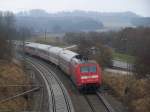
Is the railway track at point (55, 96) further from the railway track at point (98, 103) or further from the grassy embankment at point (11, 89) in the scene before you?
the grassy embankment at point (11, 89)

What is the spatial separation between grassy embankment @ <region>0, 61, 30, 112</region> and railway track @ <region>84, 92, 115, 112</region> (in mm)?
4629

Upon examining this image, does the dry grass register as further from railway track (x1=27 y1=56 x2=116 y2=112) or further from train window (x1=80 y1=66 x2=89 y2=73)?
train window (x1=80 y1=66 x2=89 y2=73)

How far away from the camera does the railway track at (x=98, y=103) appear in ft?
81.3

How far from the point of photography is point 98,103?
1060 inches

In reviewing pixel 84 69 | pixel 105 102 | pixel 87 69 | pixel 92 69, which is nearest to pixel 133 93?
pixel 92 69

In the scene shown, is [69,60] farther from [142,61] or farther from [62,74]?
[142,61]

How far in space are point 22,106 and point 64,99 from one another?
3.35 metres

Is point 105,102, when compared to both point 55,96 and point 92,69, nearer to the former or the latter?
point 92,69

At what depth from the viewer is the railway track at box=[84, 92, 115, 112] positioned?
975 inches

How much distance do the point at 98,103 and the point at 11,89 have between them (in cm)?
762

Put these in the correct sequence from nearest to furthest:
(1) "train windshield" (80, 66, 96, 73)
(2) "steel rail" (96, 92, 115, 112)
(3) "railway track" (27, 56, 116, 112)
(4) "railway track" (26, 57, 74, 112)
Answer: (2) "steel rail" (96, 92, 115, 112)
(3) "railway track" (27, 56, 116, 112)
(4) "railway track" (26, 57, 74, 112)
(1) "train windshield" (80, 66, 96, 73)

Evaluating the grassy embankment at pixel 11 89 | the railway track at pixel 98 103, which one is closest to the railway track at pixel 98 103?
the railway track at pixel 98 103

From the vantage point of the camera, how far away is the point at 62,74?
43.2 m

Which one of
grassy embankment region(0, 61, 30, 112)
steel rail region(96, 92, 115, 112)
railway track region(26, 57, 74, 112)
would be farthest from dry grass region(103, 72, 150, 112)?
grassy embankment region(0, 61, 30, 112)
